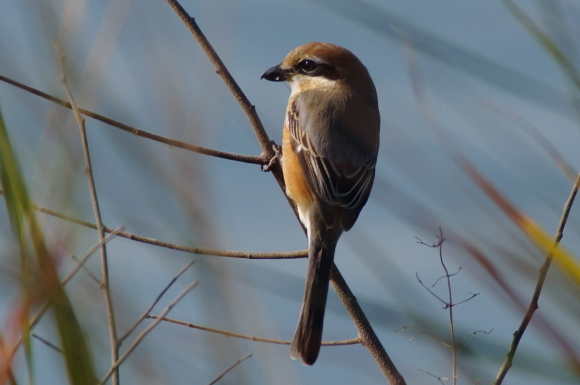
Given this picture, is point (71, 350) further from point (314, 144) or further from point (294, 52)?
point (294, 52)

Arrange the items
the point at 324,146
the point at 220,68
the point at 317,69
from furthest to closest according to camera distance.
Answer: the point at 317,69 < the point at 324,146 < the point at 220,68

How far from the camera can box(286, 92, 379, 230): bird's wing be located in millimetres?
3582

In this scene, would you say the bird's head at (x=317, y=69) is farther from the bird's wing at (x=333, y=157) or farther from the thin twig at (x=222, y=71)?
the thin twig at (x=222, y=71)

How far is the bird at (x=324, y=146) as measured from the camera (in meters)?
3.32

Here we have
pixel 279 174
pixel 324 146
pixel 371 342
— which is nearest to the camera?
pixel 371 342

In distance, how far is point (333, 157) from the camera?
3758 mm

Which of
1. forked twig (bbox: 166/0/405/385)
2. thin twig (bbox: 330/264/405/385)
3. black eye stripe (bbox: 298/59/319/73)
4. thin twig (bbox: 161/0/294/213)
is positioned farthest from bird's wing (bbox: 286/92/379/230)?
thin twig (bbox: 330/264/405/385)

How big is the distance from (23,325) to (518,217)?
2.33ft

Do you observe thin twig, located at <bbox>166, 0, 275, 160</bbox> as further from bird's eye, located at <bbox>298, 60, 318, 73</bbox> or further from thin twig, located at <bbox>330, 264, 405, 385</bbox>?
bird's eye, located at <bbox>298, 60, 318, 73</bbox>

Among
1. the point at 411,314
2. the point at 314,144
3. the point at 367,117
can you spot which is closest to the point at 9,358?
the point at 411,314

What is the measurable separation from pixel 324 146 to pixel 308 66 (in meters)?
0.89

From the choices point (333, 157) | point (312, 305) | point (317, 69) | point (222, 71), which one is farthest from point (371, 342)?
point (317, 69)

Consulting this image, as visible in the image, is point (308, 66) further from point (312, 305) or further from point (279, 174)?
point (312, 305)

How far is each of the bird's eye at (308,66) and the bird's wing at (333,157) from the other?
0.35 m
